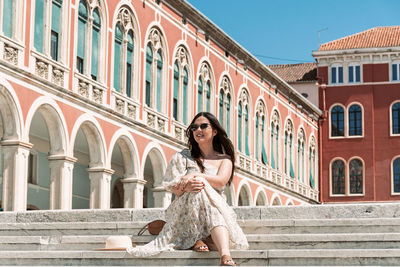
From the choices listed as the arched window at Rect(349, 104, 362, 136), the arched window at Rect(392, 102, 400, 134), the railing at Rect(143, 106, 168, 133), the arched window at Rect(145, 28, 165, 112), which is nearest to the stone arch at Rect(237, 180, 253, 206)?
the railing at Rect(143, 106, 168, 133)

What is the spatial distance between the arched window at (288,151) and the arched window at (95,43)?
19568mm

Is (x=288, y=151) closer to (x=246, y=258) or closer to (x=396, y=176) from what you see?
(x=396, y=176)

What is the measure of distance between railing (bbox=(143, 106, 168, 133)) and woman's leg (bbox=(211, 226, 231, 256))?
735 inches

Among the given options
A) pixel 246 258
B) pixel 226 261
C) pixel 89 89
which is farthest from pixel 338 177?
pixel 226 261

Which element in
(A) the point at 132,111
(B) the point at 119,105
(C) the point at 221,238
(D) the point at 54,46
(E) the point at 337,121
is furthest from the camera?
(E) the point at 337,121

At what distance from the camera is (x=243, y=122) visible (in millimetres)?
36312

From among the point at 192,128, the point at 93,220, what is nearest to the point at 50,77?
the point at 93,220

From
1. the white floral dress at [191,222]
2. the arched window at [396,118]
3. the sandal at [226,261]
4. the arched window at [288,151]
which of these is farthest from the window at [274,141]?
the sandal at [226,261]

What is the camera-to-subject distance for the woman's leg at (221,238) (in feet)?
26.5

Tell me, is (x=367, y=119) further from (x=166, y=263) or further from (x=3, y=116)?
(x=166, y=263)

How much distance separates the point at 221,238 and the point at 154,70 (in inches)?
777

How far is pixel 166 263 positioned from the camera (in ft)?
28.2

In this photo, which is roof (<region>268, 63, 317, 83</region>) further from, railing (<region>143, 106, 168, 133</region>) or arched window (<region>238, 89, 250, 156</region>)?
railing (<region>143, 106, 168, 133</region>)

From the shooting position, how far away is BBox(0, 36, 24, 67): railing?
766 inches
